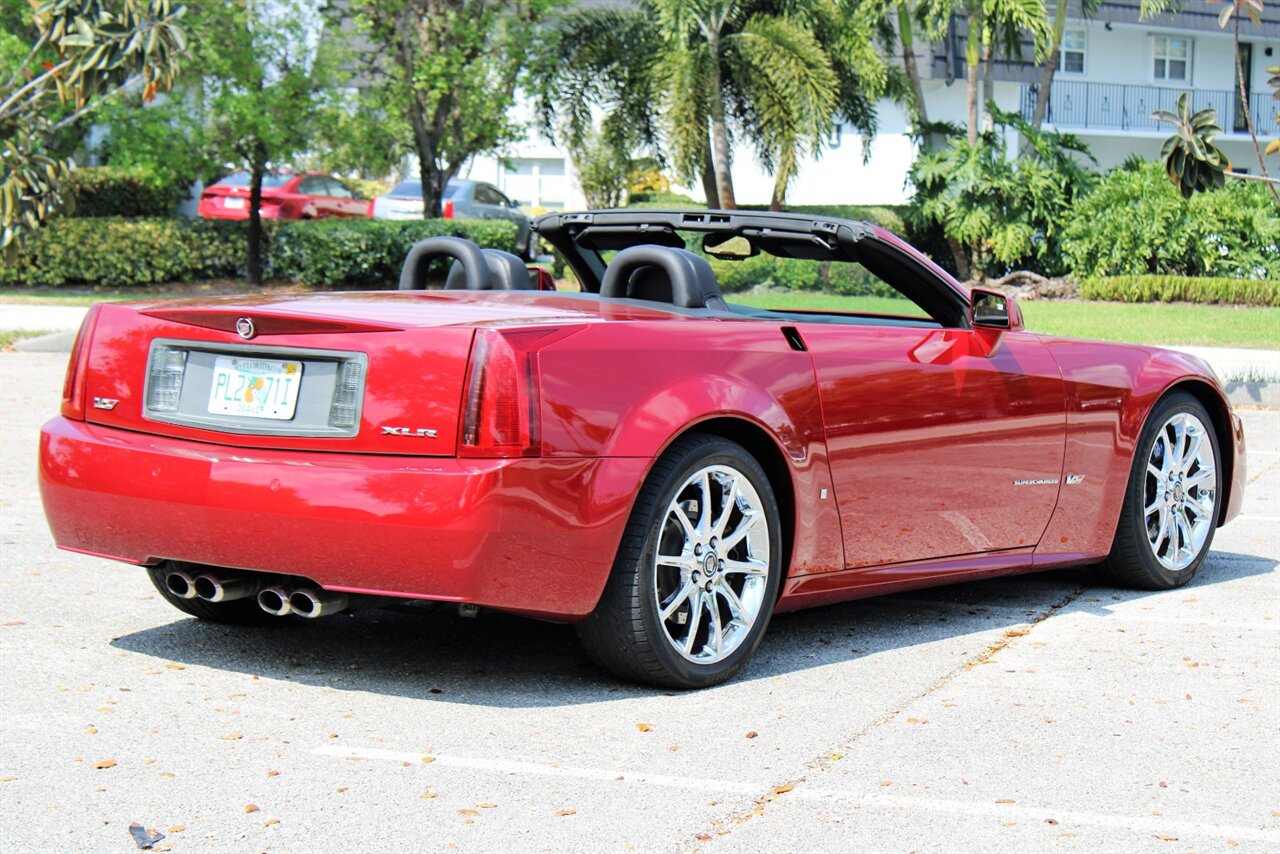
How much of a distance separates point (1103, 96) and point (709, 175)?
21.8m

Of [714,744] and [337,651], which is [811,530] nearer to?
[714,744]

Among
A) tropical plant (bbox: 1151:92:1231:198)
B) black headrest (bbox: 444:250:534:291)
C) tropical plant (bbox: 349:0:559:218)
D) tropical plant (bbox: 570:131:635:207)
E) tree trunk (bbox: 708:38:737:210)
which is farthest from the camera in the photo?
tropical plant (bbox: 570:131:635:207)

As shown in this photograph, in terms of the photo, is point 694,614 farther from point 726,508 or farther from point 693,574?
point 726,508

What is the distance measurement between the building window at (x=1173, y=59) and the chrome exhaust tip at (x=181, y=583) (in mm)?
49227

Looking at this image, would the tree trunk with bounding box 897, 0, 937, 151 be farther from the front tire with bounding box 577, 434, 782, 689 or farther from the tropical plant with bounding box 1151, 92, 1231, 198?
the front tire with bounding box 577, 434, 782, 689

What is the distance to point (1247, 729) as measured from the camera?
469 cm

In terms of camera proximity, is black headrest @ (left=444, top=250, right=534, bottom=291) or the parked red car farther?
the parked red car

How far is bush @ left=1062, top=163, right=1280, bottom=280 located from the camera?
29188mm

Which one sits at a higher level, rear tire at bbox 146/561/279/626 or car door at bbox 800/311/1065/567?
car door at bbox 800/311/1065/567

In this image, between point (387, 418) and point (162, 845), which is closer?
point (162, 845)

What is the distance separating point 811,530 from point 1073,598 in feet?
6.15

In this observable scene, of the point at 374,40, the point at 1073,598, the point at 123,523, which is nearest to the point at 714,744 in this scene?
the point at 123,523

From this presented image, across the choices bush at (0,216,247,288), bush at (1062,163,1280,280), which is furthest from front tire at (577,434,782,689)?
→ bush at (1062,163,1280,280)

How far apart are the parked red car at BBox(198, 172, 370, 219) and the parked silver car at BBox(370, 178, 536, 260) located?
55.7 inches
